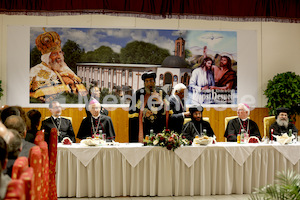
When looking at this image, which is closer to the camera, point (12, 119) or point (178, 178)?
point (12, 119)

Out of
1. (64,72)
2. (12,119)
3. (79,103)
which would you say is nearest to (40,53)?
(64,72)

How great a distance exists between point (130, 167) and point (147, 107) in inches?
63.1

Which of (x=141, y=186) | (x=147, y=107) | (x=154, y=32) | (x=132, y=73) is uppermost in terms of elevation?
(x=154, y=32)

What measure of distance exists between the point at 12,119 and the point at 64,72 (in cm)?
564

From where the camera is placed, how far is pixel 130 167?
5.94 m

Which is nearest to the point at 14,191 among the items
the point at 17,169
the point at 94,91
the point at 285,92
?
the point at 17,169

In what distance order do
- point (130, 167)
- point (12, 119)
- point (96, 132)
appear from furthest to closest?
point (96, 132)
point (130, 167)
point (12, 119)

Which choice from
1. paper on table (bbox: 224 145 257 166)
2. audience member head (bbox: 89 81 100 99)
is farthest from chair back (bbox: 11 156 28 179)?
audience member head (bbox: 89 81 100 99)

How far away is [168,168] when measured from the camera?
5.98m

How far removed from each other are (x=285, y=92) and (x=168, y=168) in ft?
12.8

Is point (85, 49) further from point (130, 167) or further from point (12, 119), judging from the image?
point (12, 119)

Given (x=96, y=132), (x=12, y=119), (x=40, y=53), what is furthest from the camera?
(x=40, y=53)

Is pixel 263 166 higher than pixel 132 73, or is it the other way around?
pixel 132 73

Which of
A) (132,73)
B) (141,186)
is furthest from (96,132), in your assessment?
(132,73)
